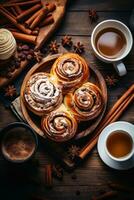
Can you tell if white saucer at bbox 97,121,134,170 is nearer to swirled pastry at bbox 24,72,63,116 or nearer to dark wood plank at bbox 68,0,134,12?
swirled pastry at bbox 24,72,63,116

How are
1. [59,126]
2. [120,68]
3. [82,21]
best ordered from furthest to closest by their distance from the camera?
[82,21] < [120,68] < [59,126]

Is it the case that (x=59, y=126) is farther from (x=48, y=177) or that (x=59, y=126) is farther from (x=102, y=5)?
(x=102, y=5)

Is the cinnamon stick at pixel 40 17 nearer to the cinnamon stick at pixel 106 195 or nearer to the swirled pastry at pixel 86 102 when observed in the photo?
the swirled pastry at pixel 86 102

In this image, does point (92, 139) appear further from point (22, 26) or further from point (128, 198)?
point (22, 26)

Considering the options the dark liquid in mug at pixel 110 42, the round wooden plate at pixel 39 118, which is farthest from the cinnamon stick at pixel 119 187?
the dark liquid in mug at pixel 110 42

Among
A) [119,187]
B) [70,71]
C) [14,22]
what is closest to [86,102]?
[70,71]

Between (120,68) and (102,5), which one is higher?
(102,5)

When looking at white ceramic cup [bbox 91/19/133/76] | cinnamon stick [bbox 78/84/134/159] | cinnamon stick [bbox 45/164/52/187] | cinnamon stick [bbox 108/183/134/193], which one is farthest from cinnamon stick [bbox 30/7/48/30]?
cinnamon stick [bbox 108/183/134/193]

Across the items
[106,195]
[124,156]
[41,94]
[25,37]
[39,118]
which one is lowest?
[106,195]
